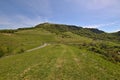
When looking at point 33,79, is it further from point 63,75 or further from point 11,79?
point 63,75

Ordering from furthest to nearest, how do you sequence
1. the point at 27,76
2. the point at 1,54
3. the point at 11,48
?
the point at 11,48 → the point at 1,54 → the point at 27,76

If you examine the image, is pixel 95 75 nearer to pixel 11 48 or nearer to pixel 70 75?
pixel 70 75

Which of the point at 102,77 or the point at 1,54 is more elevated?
the point at 102,77

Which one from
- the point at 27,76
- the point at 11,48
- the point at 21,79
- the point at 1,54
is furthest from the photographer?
the point at 11,48

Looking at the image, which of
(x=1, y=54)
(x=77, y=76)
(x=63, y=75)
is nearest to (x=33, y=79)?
(x=63, y=75)

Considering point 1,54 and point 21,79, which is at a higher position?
point 21,79

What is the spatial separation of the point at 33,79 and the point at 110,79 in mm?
13479

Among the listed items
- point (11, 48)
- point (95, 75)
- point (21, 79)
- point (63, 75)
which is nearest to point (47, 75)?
point (63, 75)

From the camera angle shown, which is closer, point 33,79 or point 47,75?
point 33,79

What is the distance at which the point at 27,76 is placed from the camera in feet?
89.3

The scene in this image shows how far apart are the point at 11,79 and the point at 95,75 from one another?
15.2m

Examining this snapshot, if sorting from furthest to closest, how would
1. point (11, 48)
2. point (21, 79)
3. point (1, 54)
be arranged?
1. point (11, 48)
2. point (1, 54)
3. point (21, 79)

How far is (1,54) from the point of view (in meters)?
82.2

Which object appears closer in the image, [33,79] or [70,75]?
[33,79]
